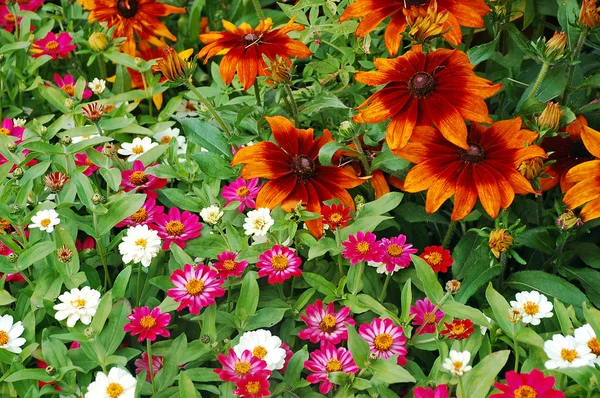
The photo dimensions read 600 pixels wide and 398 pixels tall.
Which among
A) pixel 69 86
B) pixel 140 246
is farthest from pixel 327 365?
pixel 69 86

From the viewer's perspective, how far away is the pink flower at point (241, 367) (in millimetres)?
826

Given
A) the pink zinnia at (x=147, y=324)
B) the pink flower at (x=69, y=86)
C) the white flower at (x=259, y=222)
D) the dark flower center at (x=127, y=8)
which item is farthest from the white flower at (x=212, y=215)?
the dark flower center at (x=127, y=8)

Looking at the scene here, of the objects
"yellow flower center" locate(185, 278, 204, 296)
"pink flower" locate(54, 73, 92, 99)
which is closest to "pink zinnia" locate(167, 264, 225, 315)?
"yellow flower center" locate(185, 278, 204, 296)

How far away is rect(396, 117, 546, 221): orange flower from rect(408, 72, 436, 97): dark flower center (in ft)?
0.16

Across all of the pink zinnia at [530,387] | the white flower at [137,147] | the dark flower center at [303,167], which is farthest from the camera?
the white flower at [137,147]

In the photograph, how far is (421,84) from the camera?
100cm

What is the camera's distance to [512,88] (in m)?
1.22

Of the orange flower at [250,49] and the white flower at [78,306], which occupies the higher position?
the orange flower at [250,49]

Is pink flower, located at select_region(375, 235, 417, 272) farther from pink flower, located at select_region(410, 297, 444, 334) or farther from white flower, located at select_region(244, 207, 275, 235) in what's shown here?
white flower, located at select_region(244, 207, 275, 235)

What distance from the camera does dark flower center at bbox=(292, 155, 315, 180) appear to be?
3.48 feet

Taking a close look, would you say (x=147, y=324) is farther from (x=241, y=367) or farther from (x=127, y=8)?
(x=127, y=8)

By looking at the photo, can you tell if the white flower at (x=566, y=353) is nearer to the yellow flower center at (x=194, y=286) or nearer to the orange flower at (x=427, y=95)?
the orange flower at (x=427, y=95)

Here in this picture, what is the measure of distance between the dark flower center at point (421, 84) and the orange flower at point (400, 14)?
54 mm

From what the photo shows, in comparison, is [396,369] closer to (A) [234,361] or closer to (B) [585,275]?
(A) [234,361]
